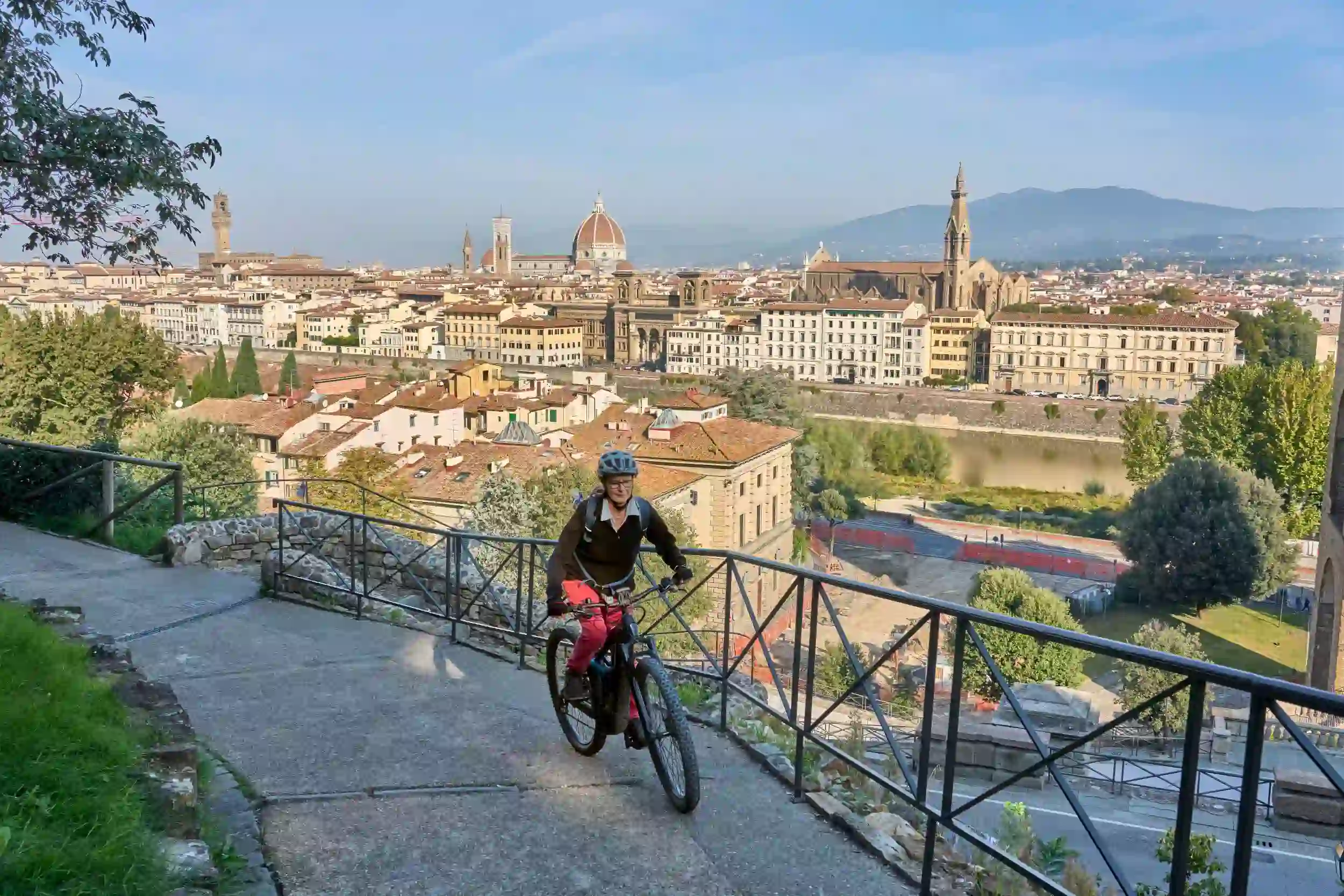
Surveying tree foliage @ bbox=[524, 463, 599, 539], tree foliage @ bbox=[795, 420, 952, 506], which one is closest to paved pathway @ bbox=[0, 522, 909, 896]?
tree foliage @ bbox=[524, 463, 599, 539]

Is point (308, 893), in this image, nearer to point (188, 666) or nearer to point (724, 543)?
point (188, 666)

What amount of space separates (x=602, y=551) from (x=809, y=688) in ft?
2.20

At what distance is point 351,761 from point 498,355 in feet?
241

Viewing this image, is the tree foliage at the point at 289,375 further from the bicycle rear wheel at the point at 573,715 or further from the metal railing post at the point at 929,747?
the metal railing post at the point at 929,747

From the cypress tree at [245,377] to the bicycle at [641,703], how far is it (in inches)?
1795

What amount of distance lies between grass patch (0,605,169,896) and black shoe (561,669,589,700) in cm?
110

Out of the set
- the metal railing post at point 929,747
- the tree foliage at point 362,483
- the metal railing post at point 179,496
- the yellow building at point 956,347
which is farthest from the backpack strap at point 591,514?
the yellow building at point 956,347

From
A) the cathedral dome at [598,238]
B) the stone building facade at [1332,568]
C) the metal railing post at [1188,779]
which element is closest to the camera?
the metal railing post at [1188,779]

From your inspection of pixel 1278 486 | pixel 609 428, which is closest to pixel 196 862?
pixel 609 428

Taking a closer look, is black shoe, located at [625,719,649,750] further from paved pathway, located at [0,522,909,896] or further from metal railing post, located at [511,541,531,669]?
metal railing post, located at [511,541,531,669]

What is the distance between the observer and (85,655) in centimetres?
331

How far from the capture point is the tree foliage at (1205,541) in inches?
929

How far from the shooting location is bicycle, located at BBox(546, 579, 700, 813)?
2916 millimetres

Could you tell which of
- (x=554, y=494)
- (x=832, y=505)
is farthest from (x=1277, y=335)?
(x=554, y=494)
